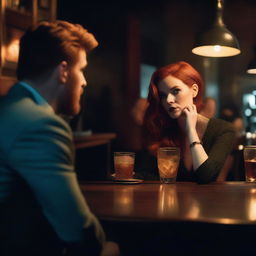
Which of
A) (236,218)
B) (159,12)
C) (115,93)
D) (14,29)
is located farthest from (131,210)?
(159,12)

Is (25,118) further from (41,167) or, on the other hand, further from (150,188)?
(150,188)

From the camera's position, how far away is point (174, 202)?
4.32 feet

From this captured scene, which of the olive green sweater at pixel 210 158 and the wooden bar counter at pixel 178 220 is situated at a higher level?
the olive green sweater at pixel 210 158

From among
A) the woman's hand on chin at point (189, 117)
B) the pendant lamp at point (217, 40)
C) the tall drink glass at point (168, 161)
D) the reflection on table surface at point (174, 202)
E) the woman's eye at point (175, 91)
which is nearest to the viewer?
the reflection on table surface at point (174, 202)

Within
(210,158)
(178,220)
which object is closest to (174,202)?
(178,220)

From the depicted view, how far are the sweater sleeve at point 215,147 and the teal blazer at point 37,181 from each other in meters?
0.85

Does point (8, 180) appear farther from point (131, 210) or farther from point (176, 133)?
point (176, 133)

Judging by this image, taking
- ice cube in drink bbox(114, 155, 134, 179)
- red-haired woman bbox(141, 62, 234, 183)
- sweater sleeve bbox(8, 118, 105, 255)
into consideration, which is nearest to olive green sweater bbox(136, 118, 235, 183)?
red-haired woman bbox(141, 62, 234, 183)

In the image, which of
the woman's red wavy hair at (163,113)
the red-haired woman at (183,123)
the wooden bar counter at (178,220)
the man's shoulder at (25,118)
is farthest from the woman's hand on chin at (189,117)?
the man's shoulder at (25,118)

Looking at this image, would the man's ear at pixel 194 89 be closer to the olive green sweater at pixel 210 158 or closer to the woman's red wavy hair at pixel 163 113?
the woman's red wavy hair at pixel 163 113

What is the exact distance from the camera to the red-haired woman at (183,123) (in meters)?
1.96

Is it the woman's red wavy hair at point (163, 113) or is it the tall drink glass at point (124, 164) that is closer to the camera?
the tall drink glass at point (124, 164)

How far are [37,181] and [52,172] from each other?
0.14ft

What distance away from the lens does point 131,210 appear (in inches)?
46.7
